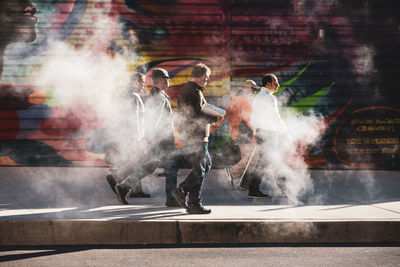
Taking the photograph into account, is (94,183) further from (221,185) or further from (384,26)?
(384,26)

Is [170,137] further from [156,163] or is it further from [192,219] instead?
[192,219]

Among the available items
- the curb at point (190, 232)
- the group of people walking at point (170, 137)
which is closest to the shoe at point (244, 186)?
the group of people walking at point (170, 137)

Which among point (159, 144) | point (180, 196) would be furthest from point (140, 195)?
point (180, 196)

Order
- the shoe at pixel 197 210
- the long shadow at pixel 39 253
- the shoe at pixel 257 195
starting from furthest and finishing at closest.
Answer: the shoe at pixel 257 195 < the shoe at pixel 197 210 < the long shadow at pixel 39 253

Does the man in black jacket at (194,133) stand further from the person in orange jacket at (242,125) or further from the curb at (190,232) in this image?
the person in orange jacket at (242,125)

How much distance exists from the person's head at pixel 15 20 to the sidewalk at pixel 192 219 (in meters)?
3.28

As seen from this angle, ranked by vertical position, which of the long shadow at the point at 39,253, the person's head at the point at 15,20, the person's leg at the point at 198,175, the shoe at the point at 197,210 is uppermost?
the person's head at the point at 15,20

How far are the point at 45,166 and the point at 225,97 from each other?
338cm

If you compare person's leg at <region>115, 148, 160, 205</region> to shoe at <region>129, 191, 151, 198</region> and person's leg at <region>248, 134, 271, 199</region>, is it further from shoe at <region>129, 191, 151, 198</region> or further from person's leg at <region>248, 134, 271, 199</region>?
person's leg at <region>248, 134, 271, 199</region>

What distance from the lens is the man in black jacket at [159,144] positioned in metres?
5.46

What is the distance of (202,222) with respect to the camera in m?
4.49

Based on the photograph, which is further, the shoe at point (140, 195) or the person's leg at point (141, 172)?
the shoe at point (140, 195)

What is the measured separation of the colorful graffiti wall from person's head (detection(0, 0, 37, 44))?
17 mm

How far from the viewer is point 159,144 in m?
5.45
